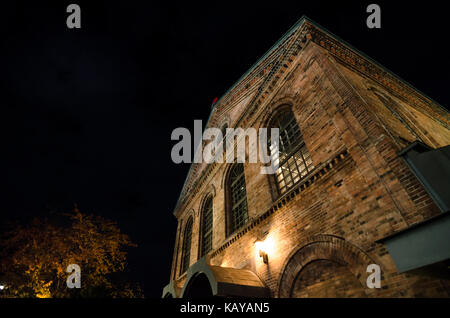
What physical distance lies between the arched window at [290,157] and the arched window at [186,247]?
8478mm

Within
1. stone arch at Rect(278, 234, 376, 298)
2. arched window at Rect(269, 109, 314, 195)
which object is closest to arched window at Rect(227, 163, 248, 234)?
arched window at Rect(269, 109, 314, 195)

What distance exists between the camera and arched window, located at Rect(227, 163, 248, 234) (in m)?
8.80

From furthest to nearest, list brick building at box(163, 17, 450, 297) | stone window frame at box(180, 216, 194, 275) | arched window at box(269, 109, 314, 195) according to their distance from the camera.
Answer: stone window frame at box(180, 216, 194, 275) → arched window at box(269, 109, 314, 195) → brick building at box(163, 17, 450, 297)

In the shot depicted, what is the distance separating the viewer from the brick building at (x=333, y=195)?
3271 millimetres

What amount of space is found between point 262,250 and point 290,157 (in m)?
3.03

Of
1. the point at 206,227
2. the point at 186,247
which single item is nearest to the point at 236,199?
the point at 206,227

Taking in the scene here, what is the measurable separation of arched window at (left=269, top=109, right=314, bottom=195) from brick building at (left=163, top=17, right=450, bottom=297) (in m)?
0.04

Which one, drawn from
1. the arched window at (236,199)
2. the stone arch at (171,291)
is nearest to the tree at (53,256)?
the stone arch at (171,291)

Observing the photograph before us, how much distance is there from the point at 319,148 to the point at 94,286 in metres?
5.82

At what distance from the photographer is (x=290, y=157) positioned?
7.06 metres

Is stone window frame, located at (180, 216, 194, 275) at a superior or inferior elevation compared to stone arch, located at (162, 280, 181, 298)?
superior

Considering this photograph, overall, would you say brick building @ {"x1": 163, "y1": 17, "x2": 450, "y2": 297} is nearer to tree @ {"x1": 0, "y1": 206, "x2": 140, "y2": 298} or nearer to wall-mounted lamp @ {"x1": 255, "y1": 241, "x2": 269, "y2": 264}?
wall-mounted lamp @ {"x1": 255, "y1": 241, "x2": 269, "y2": 264}

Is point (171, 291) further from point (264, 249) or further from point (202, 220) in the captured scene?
point (264, 249)
